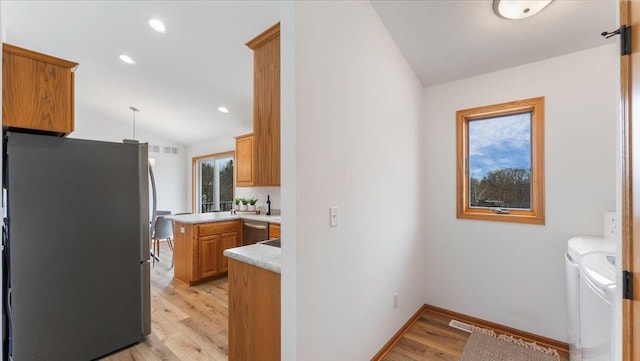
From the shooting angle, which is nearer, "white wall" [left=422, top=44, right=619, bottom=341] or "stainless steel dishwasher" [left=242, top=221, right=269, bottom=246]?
"white wall" [left=422, top=44, right=619, bottom=341]

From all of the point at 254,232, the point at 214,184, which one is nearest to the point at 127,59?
the point at 254,232

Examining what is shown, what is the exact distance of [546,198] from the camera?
2.25 m

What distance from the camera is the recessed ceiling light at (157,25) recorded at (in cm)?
275

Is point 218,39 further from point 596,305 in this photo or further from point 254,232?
point 596,305

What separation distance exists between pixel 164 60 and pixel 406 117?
3.13 m

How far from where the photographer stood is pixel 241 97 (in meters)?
4.04

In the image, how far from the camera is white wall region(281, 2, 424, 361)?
134 centimetres

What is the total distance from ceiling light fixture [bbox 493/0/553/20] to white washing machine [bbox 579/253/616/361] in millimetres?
1558

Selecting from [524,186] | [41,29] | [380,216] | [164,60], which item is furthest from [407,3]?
[41,29]

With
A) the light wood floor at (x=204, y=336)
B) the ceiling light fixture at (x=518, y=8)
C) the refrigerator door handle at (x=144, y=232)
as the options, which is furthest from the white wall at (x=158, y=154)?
the ceiling light fixture at (x=518, y=8)

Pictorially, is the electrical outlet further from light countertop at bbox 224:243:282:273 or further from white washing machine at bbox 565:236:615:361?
white washing machine at bbox 565:236:615:361

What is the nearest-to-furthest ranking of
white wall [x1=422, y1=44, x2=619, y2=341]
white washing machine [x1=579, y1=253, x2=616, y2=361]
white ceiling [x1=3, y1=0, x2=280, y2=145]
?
white washing machine [x1=579, y1=253, x2=616, y2=361] < white wall [x1=422, y1=44, x2=619, y2=341] < white ceiling [x1=3, y1=0, x2=280, y2=145]

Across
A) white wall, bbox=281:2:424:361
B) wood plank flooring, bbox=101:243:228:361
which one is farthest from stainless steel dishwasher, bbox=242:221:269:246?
white wall, bbox=281:2:424:361

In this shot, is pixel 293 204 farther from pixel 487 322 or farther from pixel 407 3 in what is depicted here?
pixel 487 322
